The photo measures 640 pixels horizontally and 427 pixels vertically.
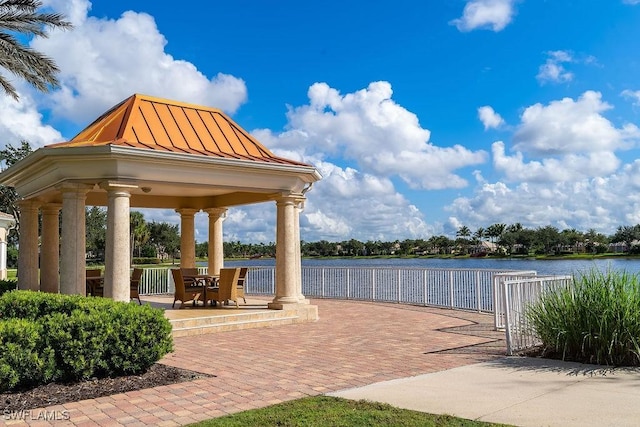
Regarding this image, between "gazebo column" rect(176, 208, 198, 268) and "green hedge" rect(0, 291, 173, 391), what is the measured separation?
10129 millimetres

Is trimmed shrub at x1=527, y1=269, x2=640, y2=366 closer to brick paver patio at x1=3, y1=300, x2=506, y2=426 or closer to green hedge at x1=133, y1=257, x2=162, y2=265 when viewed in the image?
brick paver patio at x1=3, y1=300, x2=506, y2=426

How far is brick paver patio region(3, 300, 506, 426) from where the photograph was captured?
223 inches

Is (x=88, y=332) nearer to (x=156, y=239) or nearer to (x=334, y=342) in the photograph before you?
(x=334, y=342)

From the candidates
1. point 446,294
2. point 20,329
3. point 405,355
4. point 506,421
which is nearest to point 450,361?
point 405,355

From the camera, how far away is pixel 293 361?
8.15m

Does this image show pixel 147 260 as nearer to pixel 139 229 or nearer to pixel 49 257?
pixel 139 229

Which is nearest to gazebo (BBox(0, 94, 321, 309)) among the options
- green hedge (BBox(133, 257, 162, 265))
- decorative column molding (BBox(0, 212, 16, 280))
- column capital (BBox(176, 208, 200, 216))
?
column capital (BBox(176, 208, 200, 216))

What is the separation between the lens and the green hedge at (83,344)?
6.23 m

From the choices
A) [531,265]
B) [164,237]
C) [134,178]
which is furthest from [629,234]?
[134,178]

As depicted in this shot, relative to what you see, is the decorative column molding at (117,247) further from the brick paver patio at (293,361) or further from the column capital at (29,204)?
the column capital at (29,204)

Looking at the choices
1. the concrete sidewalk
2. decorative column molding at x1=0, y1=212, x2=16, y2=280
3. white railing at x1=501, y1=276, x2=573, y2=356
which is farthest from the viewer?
decorative column molding at x1=0, y1=212, x2=16, y2=280

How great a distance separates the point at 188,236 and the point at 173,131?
5.63m

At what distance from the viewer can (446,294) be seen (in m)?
15.3

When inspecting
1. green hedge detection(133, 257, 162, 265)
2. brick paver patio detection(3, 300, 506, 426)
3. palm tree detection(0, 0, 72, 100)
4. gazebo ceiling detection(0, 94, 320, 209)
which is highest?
palm tree detection(0, 0, 72, 100)
